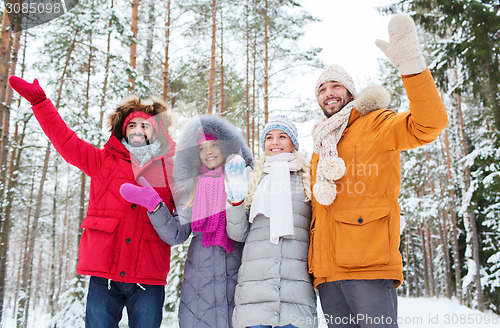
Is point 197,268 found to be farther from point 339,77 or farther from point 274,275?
point 339,77

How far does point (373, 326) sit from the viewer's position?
2127mm

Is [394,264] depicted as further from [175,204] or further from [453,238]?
[453,238]

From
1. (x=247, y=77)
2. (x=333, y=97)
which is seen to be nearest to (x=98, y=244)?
(x=333, y=97)

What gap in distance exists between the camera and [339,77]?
270 cm

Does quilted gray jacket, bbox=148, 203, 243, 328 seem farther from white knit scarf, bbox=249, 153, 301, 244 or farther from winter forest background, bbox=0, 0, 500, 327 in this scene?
winter forest background, bbox=0, 0, 500, 327

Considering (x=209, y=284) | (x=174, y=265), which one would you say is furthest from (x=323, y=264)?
(x=174, y=265)

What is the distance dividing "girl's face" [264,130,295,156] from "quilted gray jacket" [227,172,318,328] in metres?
0.41

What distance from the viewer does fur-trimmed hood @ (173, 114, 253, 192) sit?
10.5 ft

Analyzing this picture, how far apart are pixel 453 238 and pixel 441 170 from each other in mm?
3176

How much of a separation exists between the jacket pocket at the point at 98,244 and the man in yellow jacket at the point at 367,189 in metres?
1.56

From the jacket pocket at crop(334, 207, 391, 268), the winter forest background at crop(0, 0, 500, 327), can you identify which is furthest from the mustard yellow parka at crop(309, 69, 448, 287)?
the winter forest background at crop(0, 0, 500, 327)

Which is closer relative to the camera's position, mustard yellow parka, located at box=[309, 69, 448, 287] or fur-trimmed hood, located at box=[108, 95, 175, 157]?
mustard yellow parka, located at box=[309, 69, 448, 287]

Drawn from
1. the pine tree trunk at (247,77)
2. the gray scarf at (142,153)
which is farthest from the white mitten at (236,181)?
the pine tree trunk at (247,77)

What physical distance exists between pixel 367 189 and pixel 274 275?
885 millimetres
